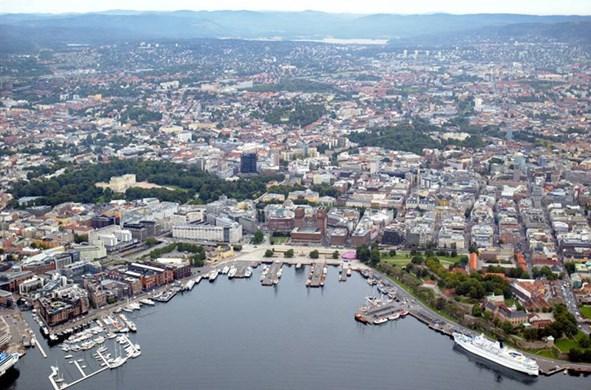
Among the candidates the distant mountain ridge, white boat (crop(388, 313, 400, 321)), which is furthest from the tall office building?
the distant mountain ridge

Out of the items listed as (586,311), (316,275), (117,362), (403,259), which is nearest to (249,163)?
(403,259)

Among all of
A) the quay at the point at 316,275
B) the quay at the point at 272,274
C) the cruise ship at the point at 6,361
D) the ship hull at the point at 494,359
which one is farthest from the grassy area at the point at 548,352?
the cruise ship at the point at 6,361

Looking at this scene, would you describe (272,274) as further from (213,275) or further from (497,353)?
(497,353)

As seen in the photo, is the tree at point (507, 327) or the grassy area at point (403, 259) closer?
the tree at point (507, 327)

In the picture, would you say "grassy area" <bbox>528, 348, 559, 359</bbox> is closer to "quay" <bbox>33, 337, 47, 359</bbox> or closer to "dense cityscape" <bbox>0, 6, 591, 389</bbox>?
"dense cityscape" <bbox>0, 6, 591, 389</bbox>

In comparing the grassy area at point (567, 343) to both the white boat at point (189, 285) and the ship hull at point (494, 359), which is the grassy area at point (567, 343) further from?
the white boat at point (189, 285)
